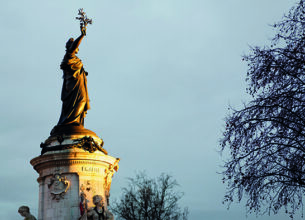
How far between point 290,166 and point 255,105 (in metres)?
1.55

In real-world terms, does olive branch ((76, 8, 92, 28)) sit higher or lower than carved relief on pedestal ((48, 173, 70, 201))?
higher

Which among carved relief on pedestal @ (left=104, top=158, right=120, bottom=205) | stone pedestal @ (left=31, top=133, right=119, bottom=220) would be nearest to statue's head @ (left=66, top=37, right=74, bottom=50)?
stone pedestal @ (left=31, top=133, right=119, bottom=220)

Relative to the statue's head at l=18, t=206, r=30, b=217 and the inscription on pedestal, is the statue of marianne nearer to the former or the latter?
the inscription on pedestal

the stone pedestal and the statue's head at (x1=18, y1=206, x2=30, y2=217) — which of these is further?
the stone pedestal

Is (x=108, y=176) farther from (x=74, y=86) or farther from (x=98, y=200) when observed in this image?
(x=74, y=86)

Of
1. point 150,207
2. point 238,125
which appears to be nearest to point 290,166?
point 238,125

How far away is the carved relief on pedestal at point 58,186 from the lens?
55.5ft

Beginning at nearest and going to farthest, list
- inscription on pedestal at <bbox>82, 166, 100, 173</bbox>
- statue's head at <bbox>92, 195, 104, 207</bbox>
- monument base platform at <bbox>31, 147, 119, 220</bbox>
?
statue's head at <bbox>92, 195, 104, 207</bbox> → monument base platform at <bbox>31, 147, 119, 220</bbox> → inscription on pedestal at <bbox>82, 166, 100, 173</bbox>

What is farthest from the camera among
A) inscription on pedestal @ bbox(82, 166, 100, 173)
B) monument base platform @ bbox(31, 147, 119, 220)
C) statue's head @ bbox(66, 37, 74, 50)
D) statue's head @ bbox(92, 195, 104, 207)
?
statue's head @ bbox(66, 37, 74, 50)

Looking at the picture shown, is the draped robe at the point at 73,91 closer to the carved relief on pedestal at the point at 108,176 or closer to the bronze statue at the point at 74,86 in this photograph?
the bronze statue at the point at 74,86

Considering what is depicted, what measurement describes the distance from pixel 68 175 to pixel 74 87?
400 centimetres

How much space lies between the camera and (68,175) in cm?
1719

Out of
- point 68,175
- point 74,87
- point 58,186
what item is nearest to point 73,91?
point 74,87

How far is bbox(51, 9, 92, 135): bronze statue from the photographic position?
1931 centimetres
